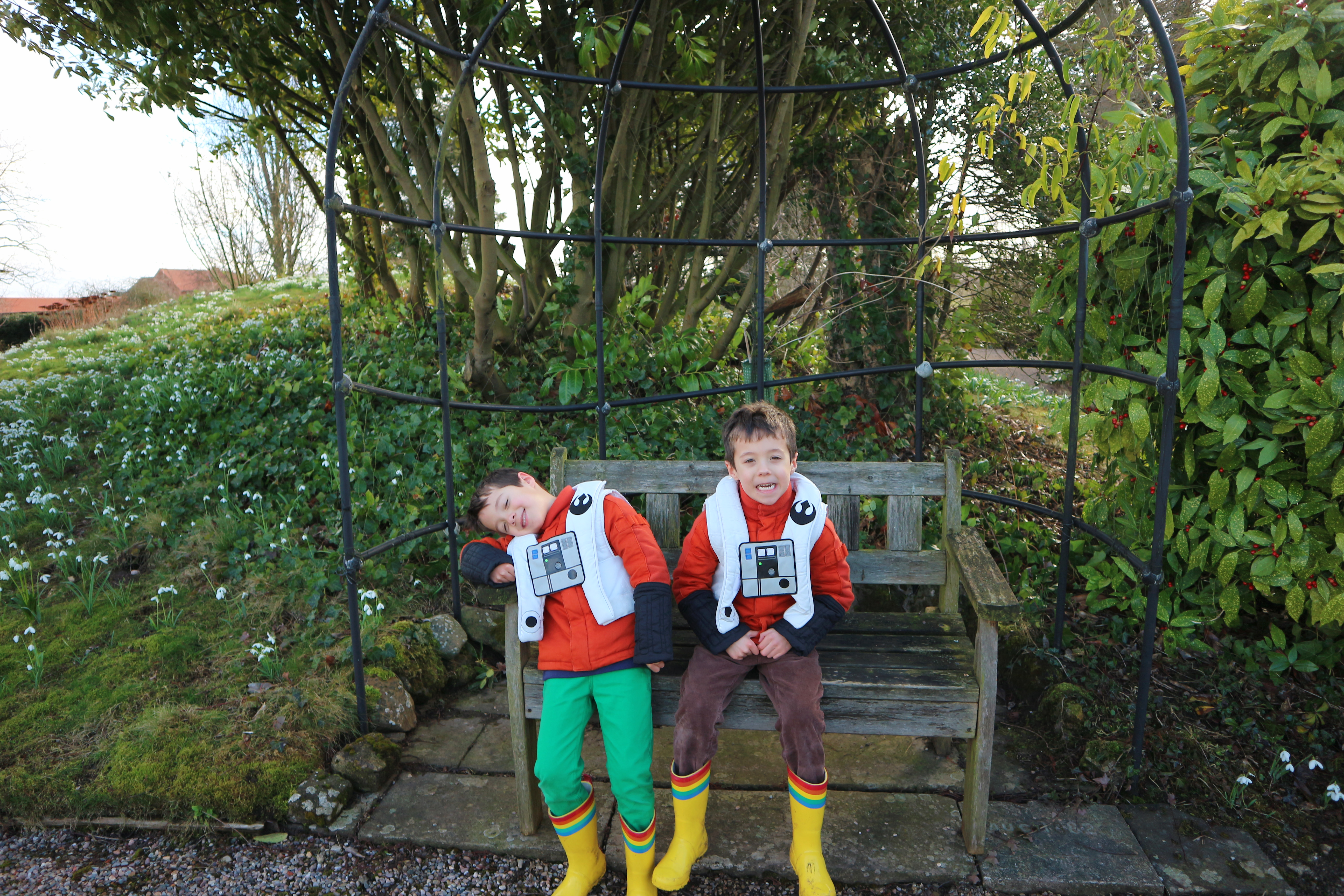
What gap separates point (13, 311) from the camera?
1433cm

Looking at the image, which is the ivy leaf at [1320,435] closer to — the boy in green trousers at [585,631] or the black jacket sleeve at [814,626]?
the black jacket sleeve at [814,626]

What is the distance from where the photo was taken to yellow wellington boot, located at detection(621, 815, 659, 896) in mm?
2162

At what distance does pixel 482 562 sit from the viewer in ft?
7.94

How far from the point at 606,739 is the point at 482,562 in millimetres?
643

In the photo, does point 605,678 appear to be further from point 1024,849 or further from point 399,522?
point 399,522

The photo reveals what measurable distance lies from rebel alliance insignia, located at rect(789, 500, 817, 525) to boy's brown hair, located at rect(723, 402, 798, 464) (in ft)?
0.46

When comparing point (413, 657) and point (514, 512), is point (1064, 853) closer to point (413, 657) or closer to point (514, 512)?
point (514, 512)

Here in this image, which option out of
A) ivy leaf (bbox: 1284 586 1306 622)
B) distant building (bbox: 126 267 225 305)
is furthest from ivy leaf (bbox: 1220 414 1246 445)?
distant building (bbox: 126 267 225 305)

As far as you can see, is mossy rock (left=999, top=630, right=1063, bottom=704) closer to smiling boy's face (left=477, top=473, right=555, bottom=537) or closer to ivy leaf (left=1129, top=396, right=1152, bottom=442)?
ivy leaf (left=1129, top=396, right=1152, bottom=442)

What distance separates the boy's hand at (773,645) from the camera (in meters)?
2.26

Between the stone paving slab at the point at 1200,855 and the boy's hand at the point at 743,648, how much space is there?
1271 mm

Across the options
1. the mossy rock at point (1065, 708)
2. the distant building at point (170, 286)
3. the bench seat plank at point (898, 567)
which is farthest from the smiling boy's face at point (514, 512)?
the distant building at point (170, 286)

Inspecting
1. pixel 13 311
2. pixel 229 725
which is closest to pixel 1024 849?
pixel 229 725

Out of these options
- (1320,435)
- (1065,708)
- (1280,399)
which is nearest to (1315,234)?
(1280,399)
